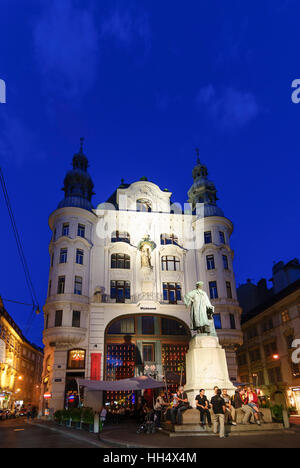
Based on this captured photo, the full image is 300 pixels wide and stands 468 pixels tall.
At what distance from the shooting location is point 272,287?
54.8 m

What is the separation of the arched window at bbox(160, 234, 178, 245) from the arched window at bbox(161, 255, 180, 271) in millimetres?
1749

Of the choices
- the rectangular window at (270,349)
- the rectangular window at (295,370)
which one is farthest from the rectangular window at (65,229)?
the rectangular window at (295,370)

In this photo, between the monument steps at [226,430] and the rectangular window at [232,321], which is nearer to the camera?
the monument steps at [226,430]

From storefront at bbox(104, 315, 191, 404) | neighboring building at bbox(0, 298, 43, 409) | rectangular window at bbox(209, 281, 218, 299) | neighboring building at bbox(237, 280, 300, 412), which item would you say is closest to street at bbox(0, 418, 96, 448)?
storefront at bbox(104, 315, 191, 404)

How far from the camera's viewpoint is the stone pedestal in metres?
14.9

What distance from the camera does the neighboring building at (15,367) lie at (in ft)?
152

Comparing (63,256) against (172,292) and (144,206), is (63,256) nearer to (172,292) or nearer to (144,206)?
(144,206)

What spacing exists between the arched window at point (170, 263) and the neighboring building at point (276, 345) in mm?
11907

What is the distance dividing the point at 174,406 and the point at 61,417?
11627 millimetres

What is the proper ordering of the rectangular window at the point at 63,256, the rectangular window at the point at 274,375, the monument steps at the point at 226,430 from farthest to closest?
the rectangular window at the point at 274,375 → the rectangular window at the point at 63,256 → the monument steps at the point at 226,430

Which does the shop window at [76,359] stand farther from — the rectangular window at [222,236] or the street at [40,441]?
the rectangular window at [222,236]

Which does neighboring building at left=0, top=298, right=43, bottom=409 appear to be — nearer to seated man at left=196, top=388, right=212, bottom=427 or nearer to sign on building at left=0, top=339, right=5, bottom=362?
sign on building at left=0, top=339, right=5, bottom=362
